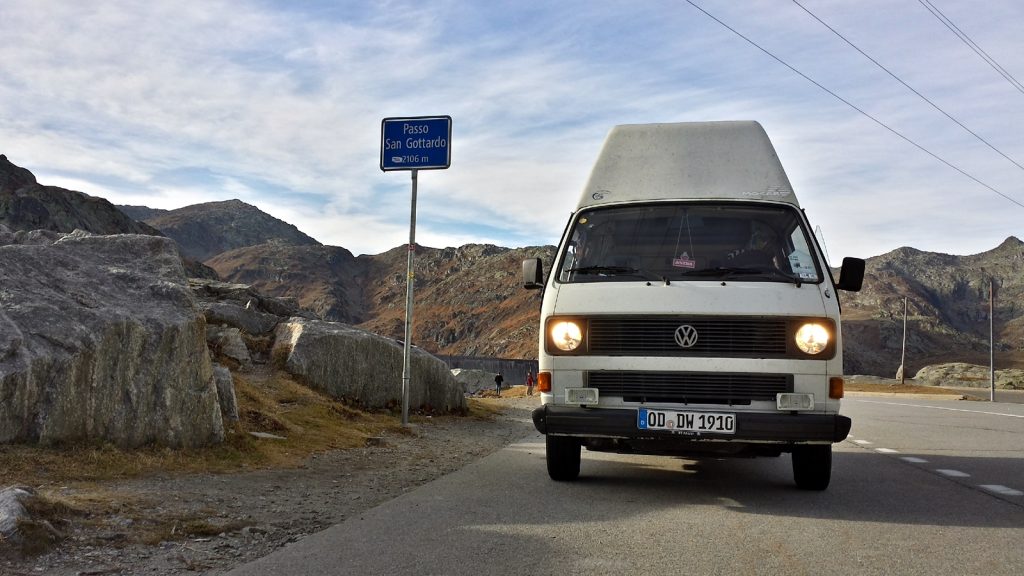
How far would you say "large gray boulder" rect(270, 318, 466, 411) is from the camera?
12.0 meters

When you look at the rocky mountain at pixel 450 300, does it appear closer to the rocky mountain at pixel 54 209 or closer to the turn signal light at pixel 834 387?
the rocky mountain at pixel 54 209

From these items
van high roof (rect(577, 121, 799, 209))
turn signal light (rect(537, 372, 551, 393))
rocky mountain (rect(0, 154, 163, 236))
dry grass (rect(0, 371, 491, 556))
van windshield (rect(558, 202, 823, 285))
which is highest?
rocky mountain (rect(0, 154, 163, 236))

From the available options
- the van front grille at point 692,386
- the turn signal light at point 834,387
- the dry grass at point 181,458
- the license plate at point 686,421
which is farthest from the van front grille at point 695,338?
the dry grass at point 181,458

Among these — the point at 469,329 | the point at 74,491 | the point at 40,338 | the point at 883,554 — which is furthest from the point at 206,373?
the point at 469,329

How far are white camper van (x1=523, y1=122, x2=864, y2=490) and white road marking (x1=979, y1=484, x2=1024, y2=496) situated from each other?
63.2 inches

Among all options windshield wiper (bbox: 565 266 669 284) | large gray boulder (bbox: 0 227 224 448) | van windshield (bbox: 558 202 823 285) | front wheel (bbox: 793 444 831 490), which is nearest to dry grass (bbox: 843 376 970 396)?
front wheel (bbox: 793 444 831 490)

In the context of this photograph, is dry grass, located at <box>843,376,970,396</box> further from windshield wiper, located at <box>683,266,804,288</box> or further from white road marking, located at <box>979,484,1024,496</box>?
windshield wiper, located at <box>683,266,804,288</box>

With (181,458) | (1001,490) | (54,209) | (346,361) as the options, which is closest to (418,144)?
(346,361)

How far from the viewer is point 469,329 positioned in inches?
5605

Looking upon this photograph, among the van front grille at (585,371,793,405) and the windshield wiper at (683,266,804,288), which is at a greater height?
the windshield wiper at (683,266,804,288)

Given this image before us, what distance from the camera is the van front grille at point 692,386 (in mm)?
5926

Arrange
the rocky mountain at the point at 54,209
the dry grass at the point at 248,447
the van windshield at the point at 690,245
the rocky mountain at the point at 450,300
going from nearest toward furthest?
the dry grass at the point at 248,447
the van windshield at the point at 690,245
the rocky mountain at the point at 54,209
the rocky mountain at the point at 450,300

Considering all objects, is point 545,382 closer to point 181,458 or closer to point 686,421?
point 686,421

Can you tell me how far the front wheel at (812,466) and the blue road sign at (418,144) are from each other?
6812 millimetres
